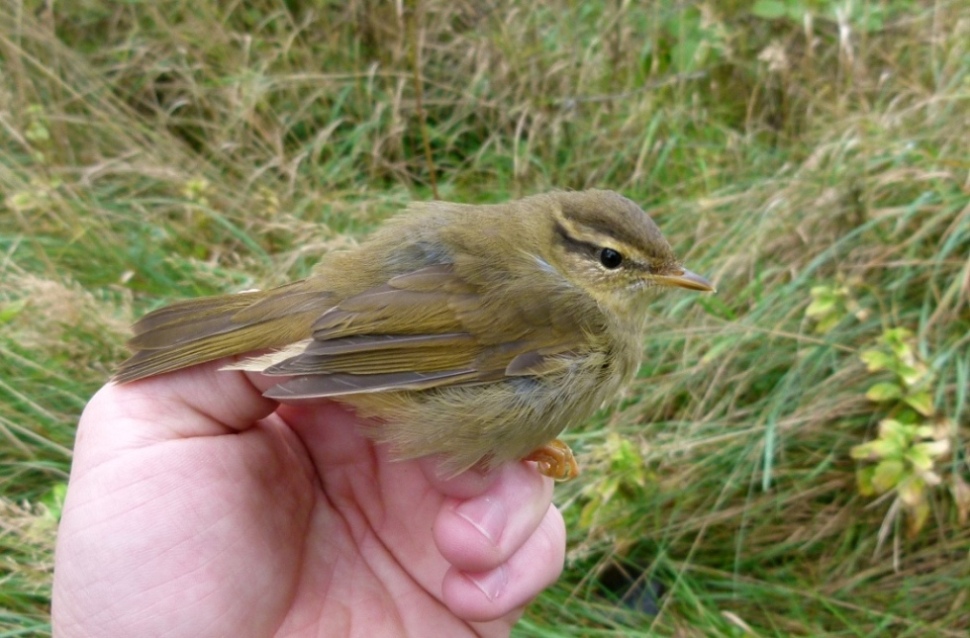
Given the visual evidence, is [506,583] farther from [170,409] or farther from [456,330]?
[170,409]

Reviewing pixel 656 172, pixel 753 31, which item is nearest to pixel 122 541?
pixel 656 172

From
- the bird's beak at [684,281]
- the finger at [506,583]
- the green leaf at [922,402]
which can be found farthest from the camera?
the green leaf at [922,402]

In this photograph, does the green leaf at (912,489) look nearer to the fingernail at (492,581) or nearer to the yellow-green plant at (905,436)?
the yellow-green plant at (905,436)

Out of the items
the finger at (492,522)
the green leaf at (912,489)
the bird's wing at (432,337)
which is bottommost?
the green leaf at (912,489)

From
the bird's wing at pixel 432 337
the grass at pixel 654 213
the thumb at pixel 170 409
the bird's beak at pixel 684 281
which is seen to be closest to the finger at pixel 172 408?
the thumb at pixel 170 409

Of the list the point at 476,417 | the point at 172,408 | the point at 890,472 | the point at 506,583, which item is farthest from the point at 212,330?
the point at 890,472

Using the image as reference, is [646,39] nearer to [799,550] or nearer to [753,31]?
[753,31]
